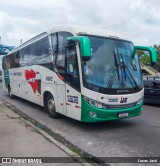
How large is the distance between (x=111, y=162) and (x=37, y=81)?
21.0 feet

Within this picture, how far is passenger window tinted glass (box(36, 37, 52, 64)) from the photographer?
32.3 ft

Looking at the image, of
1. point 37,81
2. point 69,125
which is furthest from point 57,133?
point 37,81

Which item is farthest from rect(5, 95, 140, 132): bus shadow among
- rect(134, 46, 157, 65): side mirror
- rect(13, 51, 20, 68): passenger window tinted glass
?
rect(13, 51, 20, 68): passenger window tinted glass

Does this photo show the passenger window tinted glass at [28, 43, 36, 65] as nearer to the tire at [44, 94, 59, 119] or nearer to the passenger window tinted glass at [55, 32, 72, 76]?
the tire at [44, 94, 59, 119]

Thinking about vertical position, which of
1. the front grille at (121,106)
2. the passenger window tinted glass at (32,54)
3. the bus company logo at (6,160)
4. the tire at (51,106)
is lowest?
the bus company logo at (6,160)

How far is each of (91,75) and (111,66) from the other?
0.72m

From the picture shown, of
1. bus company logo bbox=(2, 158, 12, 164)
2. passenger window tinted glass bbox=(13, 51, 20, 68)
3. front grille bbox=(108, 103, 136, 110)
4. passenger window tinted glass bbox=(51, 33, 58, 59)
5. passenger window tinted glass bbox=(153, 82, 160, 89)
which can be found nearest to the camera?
bus company logo bbox=(2, 158, 12, 164)

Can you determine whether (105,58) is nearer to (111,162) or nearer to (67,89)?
(67,89)

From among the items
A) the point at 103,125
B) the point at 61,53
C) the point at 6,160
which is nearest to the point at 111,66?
the point at 61,53

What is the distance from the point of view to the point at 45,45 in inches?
401

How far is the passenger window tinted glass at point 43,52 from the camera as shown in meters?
9.86

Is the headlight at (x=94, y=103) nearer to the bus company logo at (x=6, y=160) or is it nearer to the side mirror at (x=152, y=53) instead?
the side mirror at (x=152, y=53)

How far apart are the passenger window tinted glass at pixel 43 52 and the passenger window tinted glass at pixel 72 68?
5.12 feet

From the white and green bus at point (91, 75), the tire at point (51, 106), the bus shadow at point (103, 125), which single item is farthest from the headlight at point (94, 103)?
the tire at point (51, 106)
